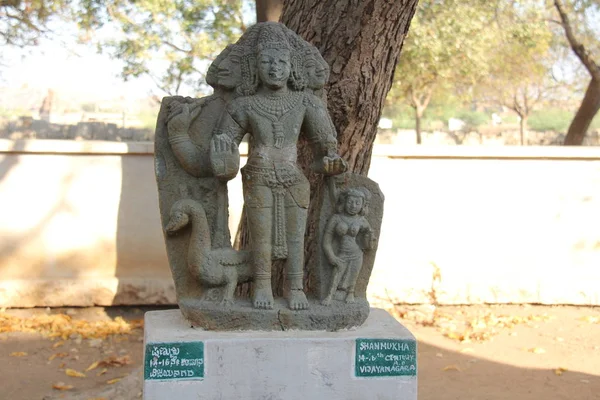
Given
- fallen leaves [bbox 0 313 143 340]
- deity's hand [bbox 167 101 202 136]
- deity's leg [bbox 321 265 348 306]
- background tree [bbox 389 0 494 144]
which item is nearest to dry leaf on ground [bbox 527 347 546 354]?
deity's leg [bbox 321 265 348 306]

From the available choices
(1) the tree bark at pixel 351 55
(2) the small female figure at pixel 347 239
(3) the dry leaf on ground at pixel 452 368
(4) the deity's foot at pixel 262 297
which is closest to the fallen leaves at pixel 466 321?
(3) the dry leaf on ground at pixel 452 368

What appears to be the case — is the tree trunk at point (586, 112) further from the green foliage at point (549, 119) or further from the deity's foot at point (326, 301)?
the green foliage at point (549, 119)

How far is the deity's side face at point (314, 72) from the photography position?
3.26 m

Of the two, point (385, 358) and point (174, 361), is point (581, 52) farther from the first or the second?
point (174, 361)

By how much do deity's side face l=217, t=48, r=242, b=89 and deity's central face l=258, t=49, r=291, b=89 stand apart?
0.12 meters

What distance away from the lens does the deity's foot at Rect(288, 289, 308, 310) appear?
312cm

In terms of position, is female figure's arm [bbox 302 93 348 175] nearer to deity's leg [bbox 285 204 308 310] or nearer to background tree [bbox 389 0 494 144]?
deity's leg [bbox 285 204 308 310]

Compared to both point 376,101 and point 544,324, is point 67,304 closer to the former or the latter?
point 376,101

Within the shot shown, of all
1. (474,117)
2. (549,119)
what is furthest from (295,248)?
(549,119)

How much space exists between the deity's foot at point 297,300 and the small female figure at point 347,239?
4.1 inches

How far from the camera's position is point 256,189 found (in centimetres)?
313

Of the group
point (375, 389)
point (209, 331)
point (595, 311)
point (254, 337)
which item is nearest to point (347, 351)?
point (375, 389)

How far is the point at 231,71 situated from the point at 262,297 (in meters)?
1.04

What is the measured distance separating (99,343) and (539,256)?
4.20 meters
